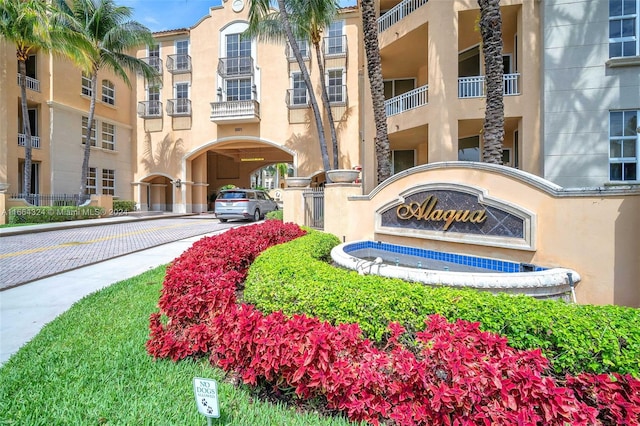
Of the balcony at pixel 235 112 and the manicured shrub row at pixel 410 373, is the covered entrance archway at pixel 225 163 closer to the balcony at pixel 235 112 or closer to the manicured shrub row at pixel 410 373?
the balcony at pixel 235 112

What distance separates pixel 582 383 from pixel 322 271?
247cm

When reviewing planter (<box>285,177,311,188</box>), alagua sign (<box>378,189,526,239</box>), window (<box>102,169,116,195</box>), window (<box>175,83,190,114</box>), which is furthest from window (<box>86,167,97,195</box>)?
alagua sign (<box>378,189,526,239</box>)

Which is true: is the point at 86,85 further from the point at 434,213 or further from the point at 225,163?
the point at 434,213

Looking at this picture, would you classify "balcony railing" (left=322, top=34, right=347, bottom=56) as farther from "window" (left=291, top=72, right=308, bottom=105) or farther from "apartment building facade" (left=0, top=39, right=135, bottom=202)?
"apartment building facade" (left=0, top=39, right=135, bottom=202)

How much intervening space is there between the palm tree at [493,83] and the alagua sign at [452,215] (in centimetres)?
150

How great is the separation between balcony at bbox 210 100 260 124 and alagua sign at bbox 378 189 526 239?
1690 cm

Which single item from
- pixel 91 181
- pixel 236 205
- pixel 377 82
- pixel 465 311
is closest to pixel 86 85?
pixel 91 181

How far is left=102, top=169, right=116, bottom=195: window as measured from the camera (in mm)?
23266

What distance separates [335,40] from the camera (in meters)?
20.4

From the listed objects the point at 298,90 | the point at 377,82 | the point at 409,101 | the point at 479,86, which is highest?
the point at 298,90

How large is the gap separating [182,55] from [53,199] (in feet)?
43.9

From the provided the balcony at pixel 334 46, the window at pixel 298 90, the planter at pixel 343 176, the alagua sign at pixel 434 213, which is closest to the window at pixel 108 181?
the window at pixel 298 90

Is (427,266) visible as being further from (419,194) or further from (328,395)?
(328,395)

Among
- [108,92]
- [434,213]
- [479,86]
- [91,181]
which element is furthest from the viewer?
[108,92]
